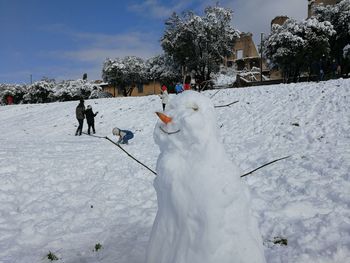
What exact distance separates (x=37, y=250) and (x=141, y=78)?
34.5 metres

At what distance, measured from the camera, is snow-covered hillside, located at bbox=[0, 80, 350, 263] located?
4.30m

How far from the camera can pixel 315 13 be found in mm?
29266

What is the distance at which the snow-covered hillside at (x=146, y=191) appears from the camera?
4.30 meters

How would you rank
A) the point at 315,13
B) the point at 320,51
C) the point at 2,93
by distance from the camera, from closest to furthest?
the point at 320,51, the point at 315,13, the point at 2,93

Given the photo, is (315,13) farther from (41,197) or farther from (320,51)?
(41,197)

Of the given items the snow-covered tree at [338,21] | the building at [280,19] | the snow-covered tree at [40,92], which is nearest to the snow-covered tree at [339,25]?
the snow-covered tree at [338,21]

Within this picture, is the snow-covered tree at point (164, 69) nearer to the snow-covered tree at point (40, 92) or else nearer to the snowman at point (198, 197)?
the snow-covered tree at point (40, 92)

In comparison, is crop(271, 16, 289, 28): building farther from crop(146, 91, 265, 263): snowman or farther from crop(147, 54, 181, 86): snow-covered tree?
crop(146, 91, 265, 263): snowman

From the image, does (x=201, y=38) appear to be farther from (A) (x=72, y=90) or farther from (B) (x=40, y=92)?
(B) (x=40, y=92)

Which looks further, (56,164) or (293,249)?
(56,164)

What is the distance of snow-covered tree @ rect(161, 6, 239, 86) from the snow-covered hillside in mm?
15226

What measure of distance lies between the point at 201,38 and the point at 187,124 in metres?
26.3

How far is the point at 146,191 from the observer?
22.1 feet

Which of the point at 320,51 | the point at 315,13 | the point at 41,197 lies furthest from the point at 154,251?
the point at 315,13
